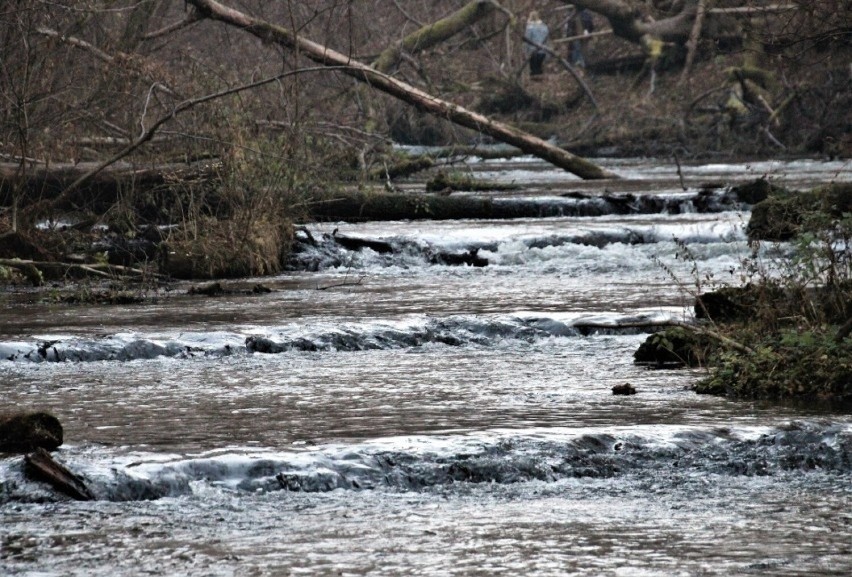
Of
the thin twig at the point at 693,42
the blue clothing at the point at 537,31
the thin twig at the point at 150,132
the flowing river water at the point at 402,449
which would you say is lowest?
the flowing river water at the point at 402,449

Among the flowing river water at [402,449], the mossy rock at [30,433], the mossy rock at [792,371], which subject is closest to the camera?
the flowing river water at [402,449]

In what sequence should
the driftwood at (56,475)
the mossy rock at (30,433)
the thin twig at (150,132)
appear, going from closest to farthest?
the driftwood at (56,475), the mossy rock at (30,433), the thin twig at (150,132)

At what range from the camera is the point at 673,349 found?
11039mm

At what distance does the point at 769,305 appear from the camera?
10539mm

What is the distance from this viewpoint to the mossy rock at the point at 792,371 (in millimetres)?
9336

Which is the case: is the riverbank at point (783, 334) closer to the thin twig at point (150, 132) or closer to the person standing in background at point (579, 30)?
the thin twig at point (150, 132)

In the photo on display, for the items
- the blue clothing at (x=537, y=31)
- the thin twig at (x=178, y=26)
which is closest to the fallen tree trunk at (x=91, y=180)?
the thin twig at (x=178, y=26)

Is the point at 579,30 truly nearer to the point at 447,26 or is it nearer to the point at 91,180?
the point at 447,26

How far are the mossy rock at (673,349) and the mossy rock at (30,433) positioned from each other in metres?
4.70

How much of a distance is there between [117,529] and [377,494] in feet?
4.35

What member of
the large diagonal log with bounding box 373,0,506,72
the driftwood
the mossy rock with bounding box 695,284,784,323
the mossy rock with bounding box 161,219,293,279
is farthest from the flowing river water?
the large diagonal log with bounding box 373,0,506,72

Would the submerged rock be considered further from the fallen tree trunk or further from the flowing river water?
the fallen tree trunk

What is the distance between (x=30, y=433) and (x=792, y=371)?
14.9 feet

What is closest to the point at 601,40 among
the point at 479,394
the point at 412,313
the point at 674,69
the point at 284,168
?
the point at 674,69
